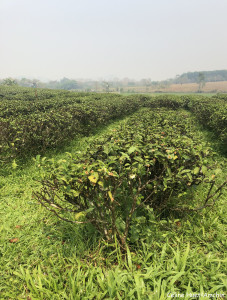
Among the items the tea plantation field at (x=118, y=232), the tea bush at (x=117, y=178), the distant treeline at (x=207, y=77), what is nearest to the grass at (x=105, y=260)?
the tea plantation field at (x=118, y=232)

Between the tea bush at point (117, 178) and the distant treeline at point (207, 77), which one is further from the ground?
the distant treeline at point (207, 77)

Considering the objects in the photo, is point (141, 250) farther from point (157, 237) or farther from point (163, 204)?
point (163, 204)

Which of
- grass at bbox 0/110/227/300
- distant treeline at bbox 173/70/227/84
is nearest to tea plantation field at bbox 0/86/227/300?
grass at bbox 0/110/227/300

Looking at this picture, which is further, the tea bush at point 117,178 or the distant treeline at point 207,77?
the distant treeline at point 207,77

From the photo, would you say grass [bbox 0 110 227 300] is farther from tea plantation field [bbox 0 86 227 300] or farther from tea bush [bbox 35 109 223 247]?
tea bush [bbox 35 109 223 247]

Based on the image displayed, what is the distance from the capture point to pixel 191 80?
16600cm

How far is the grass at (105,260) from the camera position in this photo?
145cm

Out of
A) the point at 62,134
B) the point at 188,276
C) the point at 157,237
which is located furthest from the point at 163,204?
the point at 62,134

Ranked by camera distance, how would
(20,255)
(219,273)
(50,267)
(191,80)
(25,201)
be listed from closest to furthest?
(219,273), (50,267), (20,255), (25,201), (191,80)

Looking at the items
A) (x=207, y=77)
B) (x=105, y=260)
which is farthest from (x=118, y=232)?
(x=207, y=77)

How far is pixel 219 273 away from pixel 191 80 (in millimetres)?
196596

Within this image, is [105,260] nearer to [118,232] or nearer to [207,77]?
[118,232]

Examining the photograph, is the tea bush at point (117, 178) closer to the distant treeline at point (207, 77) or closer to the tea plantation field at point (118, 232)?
the tea plantation field at point (118, 232)


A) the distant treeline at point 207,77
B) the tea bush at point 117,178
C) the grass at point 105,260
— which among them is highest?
the distant treeline at point 207,77
